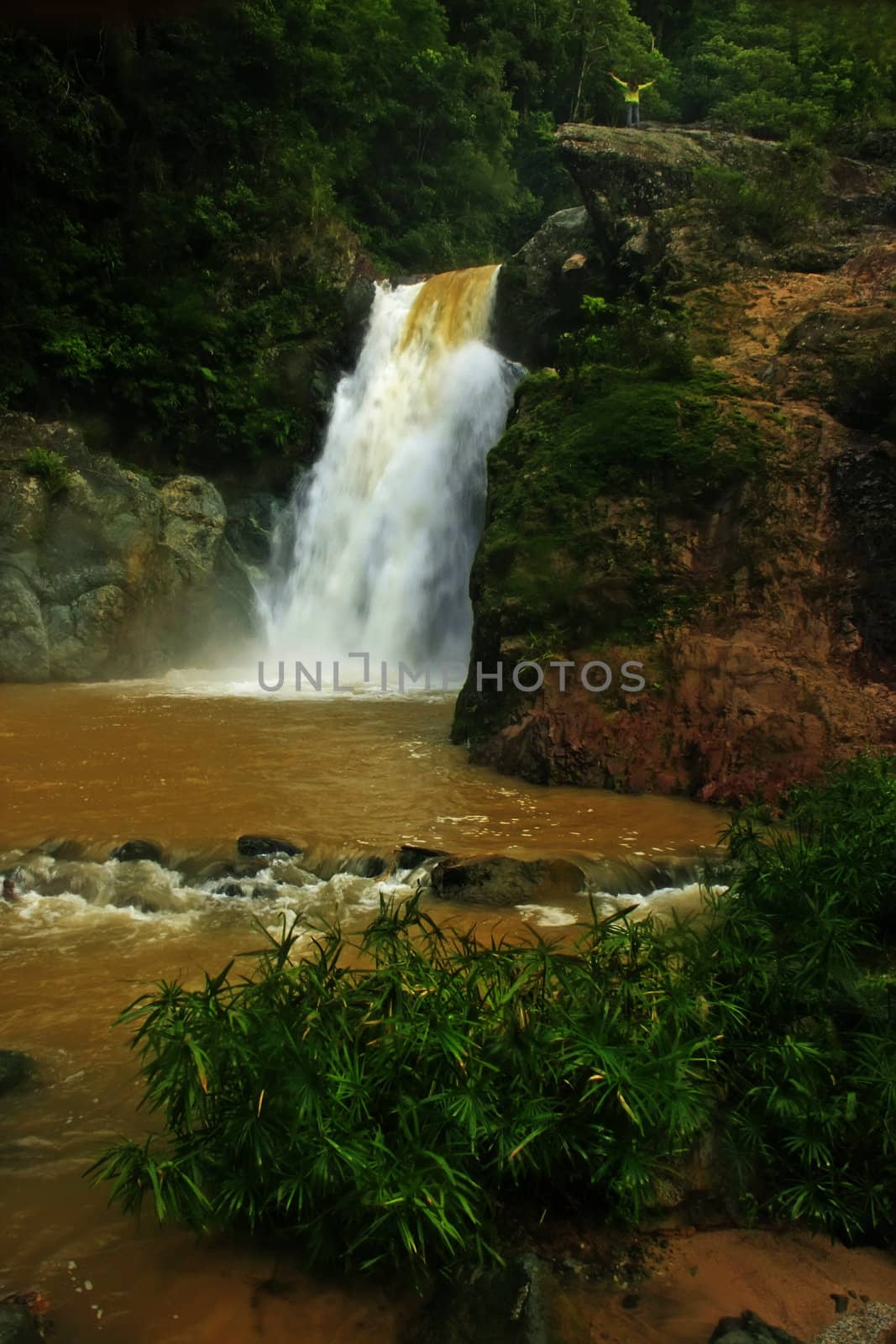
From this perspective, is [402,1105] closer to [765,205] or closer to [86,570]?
[765,205]

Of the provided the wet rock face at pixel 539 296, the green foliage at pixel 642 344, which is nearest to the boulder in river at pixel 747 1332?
the green foliage at pixel 642 344

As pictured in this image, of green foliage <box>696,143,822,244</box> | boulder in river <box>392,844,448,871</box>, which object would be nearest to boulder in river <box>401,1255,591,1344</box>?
boulder in river <box>392,844,448,871</box>

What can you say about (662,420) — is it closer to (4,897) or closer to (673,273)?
(673,273)

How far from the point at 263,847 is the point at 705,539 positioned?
15.9ft

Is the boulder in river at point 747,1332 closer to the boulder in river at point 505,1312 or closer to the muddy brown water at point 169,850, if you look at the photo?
the boulder in river at point 505,1312

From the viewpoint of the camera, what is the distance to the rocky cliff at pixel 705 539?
8.23 m

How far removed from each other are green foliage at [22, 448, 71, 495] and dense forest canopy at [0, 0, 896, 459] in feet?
5.97

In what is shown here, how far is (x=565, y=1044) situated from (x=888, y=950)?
1.53 m

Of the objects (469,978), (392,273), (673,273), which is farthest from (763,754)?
(392,273)

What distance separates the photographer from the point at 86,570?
14.7 meters

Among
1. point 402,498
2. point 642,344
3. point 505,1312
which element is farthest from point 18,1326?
point 402,498

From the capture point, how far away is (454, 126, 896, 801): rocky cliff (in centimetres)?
823

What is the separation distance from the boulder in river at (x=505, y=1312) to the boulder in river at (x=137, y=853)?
179 inches

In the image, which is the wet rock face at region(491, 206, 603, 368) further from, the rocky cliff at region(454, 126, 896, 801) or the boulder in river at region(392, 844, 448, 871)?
the boulder in river at region(392, 844, 448, 871)
